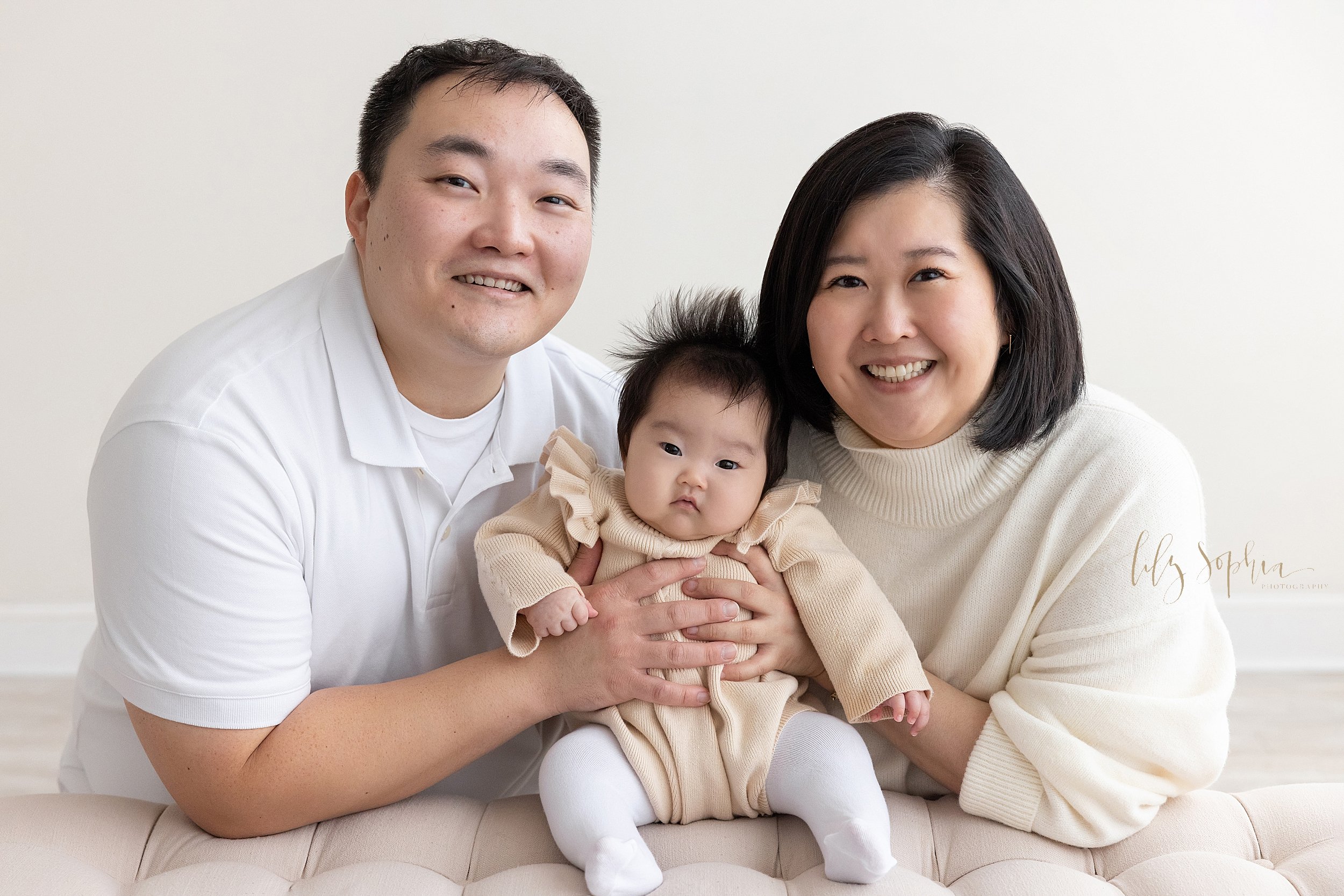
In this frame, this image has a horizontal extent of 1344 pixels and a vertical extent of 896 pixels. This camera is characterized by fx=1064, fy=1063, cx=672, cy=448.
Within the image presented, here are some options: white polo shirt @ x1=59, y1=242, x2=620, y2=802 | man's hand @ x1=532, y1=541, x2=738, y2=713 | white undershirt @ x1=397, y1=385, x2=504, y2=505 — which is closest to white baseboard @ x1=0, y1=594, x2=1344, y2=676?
white polo shirt @ x1=59, y1=242, x2=620, y2=802

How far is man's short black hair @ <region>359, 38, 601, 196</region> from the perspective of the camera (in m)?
1.58

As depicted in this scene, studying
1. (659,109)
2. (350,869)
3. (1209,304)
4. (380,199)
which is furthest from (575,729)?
(1209,304)

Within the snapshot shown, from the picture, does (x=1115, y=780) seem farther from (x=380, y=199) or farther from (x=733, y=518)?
(x=380, y=199)

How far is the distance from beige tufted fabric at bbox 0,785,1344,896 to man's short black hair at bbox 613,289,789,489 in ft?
1.80

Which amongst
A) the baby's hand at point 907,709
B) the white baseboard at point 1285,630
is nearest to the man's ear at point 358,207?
the baby's hand at point 907,709

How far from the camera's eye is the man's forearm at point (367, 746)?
1.40 meters

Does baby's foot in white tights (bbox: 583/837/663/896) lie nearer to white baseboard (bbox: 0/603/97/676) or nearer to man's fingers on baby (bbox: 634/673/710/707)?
man's fingers on baby (bbox: 634/673/710/707)

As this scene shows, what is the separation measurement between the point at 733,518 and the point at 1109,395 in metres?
0.60

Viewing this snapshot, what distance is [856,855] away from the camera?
1.28m

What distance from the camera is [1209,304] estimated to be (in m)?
3.32

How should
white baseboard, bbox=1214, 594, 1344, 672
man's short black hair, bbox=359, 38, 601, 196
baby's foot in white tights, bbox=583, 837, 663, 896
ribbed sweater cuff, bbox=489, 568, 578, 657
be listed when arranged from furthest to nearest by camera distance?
white baseboard, bbox=1214, 594, 1344, 672
man's short black hair, bbox=359, 38, 601, 196
ribbed sweater cuff, bbox=489, 568, 578, 657
baby's foot in white tights, bbox=583, 837, 663, 896

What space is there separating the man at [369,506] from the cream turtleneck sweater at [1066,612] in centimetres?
35

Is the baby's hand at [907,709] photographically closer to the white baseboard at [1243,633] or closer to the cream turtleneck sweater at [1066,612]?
the cream turtleneck sweater at [1066,612]

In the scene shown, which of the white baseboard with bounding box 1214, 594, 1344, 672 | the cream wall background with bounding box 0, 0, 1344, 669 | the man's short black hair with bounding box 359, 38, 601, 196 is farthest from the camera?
the white baseboard with bounding box 1214, 594, 1344, 672
